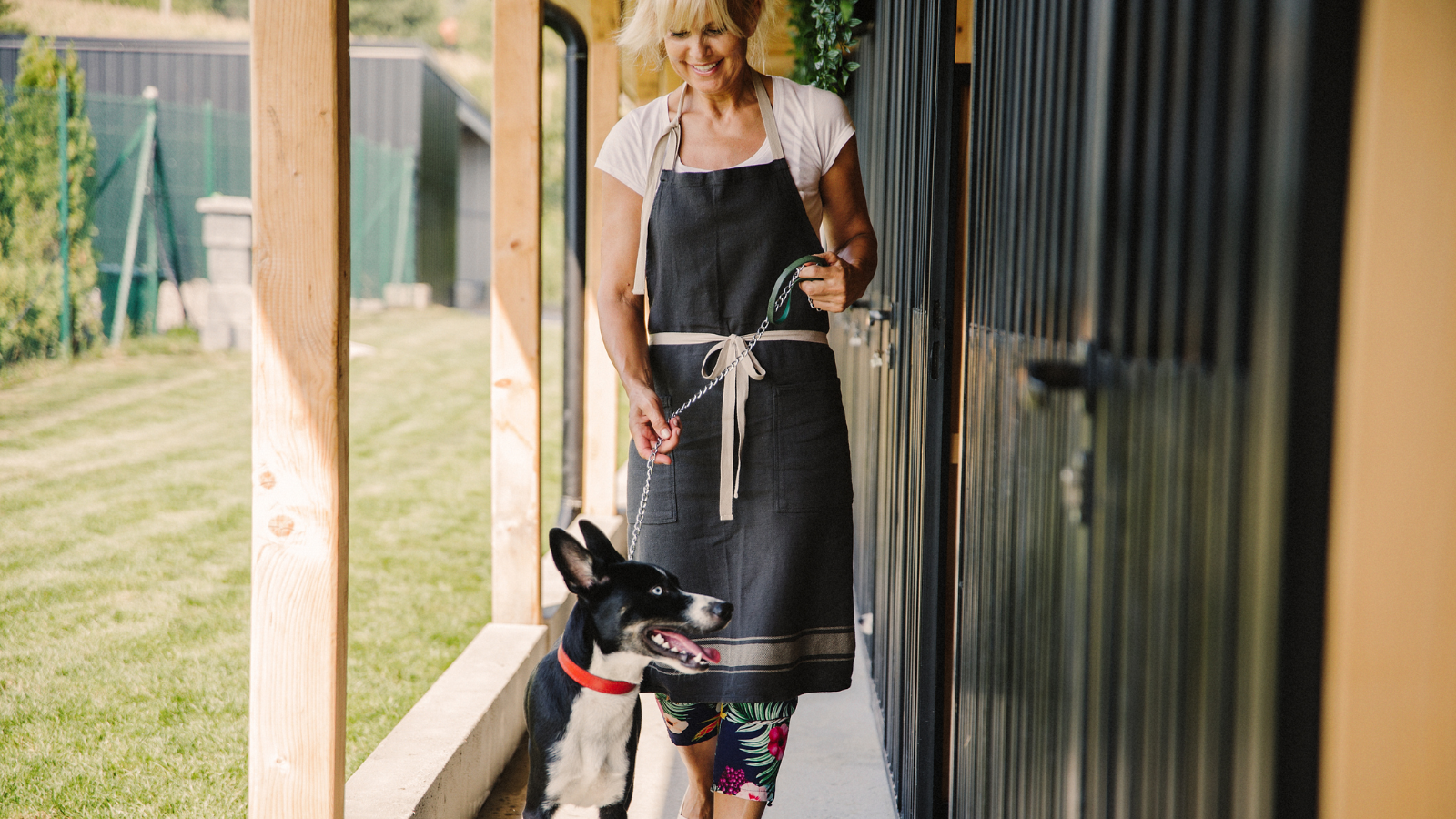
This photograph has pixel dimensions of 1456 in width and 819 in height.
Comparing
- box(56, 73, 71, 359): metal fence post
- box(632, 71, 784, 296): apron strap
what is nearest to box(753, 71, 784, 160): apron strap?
box(632, 71, 784, 296): apron strap

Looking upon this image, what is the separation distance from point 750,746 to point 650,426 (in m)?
0.63

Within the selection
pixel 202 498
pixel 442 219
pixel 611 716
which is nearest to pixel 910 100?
pixel 611 716

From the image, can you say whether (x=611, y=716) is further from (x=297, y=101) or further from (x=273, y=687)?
(x=297, y=101)

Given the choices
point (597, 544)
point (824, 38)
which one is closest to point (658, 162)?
point (597, 544)

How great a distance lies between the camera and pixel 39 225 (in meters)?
7.34

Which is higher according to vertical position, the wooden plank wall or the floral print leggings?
the wooden plank wall

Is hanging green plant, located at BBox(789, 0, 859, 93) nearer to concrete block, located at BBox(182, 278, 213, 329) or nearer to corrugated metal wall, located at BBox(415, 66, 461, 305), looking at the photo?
concrete block, located at BBox(182, 278, 213, 329)

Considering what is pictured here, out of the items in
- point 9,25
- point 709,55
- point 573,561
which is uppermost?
point 9,25

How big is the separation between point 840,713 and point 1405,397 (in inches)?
110

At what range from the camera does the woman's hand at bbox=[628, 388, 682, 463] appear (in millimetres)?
1844

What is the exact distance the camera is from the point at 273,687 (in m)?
1.75

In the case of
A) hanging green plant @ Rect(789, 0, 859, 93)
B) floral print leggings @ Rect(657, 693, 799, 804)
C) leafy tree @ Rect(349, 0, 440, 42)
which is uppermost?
leafy tree @ Rect(349, 0, 440, 42)

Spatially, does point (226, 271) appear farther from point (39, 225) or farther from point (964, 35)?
point (964, 35)

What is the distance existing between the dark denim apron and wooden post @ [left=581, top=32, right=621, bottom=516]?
283 centimetres
